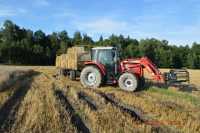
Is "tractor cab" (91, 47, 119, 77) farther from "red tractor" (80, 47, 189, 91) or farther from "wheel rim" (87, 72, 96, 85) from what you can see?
"wheel rim" (87, 72, 96, 85)

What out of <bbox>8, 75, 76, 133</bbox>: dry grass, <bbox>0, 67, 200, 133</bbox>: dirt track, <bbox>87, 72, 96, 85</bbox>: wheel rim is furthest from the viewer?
<bbox>87, 72, 96, 85</bbox>: wheel rim

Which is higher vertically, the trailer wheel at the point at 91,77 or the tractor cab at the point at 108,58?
the tractor cab at the point at 108,58

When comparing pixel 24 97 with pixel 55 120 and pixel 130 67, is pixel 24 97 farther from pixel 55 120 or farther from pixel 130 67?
pixel 130 67

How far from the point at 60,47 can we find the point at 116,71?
2252 inches

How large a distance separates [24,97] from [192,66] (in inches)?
2644

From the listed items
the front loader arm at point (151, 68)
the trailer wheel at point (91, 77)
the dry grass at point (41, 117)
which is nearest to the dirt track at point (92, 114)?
the dry grass at point (41, 117)

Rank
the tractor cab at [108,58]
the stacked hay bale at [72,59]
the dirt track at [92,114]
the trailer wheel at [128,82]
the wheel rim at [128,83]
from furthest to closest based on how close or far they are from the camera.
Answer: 1. the stacked hay bale at [72,59]
2. the tractor cab at [108,58]
3. the wheel rim at [128,83]
4. the trailer wheel at [128,82]
5. the dirt track at [92,114]

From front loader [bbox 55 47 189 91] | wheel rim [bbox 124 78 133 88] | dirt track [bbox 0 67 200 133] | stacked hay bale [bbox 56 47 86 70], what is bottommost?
dirt track [bbox 0 67 200 133]

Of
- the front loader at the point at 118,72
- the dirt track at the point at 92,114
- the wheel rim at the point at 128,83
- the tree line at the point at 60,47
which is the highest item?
the tree line at the point at 60,47

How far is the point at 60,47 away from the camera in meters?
74.9

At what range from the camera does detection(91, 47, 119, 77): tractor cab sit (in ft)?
60.9

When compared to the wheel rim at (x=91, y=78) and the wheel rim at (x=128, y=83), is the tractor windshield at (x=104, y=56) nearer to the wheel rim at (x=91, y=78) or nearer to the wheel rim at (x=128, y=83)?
the wheel rim at (x=91, y=78)

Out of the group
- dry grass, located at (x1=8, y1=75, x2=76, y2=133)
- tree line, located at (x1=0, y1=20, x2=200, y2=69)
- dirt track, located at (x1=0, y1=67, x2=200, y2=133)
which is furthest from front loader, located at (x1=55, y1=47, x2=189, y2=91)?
tree line, located at (x1=0, y1=20, x2=200, y2=69)

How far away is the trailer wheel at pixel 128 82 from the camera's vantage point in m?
17.2
